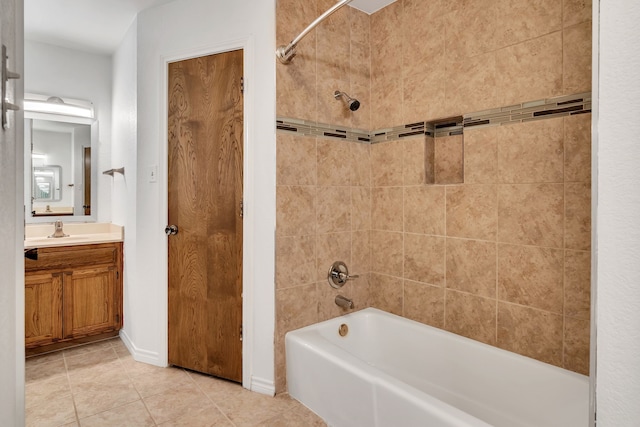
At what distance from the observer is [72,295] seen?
2.82 meters

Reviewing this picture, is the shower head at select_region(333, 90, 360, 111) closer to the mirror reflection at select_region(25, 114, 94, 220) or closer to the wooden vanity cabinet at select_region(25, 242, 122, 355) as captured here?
the wooden vanity cabinet at select_region(25, 242, 122, 355)

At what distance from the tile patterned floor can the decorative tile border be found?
1.62 meters

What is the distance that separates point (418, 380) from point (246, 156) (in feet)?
5.55

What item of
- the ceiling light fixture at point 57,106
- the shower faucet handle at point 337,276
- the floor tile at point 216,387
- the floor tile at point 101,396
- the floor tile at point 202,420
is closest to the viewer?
the floor tile at point 202,420

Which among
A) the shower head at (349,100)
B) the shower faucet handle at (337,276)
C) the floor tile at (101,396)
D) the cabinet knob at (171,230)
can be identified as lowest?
the floor tile at (101,396)

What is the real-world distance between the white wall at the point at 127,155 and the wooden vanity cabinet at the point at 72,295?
147mm

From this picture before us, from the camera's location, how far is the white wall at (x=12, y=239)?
83cm

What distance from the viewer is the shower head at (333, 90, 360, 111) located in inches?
86.6

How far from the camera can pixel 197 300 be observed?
2.38 m

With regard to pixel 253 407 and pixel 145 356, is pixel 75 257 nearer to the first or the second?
pixel 145 356

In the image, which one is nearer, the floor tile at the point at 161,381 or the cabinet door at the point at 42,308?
the floor tile at the point at 161,381

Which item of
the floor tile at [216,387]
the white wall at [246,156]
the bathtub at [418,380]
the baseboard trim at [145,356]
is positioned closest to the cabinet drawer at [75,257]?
the white wall at [246,156]

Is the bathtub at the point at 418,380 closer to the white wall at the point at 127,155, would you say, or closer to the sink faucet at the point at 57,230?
the white wall at the point at 127,155

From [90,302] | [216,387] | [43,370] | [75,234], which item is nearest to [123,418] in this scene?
[216,387]
